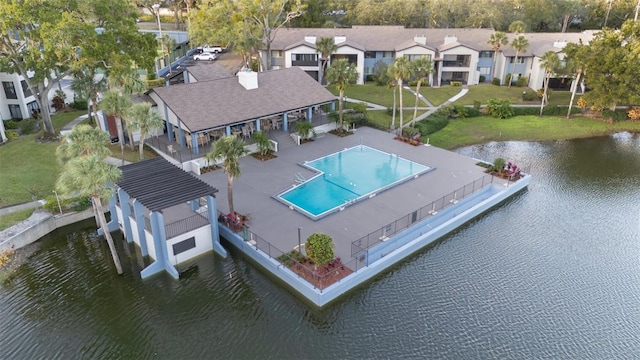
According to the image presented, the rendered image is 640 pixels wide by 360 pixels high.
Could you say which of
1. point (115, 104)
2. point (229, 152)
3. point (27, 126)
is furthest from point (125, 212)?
point (27, 126)

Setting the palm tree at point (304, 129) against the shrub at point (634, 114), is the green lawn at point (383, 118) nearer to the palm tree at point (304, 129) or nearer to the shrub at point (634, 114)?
the palm tree at point (304, 129)

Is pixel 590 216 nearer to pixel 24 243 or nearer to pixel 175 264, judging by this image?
pixel 175 264

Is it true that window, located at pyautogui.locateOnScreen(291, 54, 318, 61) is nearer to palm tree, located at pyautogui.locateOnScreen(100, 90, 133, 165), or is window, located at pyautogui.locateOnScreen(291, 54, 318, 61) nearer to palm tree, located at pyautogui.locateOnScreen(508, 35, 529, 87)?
palm tree, located at pyautogui.locateOnScreen(508, 35, 529, 87)

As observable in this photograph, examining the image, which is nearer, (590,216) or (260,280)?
(260,280)

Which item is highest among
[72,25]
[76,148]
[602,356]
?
[72,25]

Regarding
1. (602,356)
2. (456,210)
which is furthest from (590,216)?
(602,356)

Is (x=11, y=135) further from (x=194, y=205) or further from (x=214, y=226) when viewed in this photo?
(x=214, y=226)
